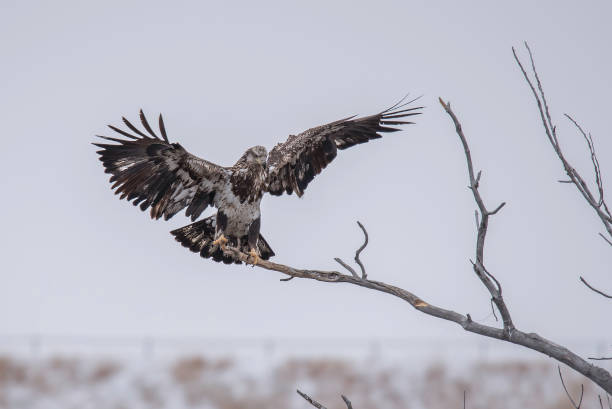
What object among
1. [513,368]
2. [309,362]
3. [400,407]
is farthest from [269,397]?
[513,368]

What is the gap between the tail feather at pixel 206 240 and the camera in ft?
25.5

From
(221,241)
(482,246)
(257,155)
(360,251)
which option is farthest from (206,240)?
(482,246)

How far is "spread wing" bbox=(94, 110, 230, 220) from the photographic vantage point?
7.06 meters

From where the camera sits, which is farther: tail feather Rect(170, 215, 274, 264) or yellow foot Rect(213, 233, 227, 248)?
tail feather Rect(170, 215, 274, 264)

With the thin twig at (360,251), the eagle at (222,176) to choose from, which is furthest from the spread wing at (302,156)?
the thin twig at (360,251)

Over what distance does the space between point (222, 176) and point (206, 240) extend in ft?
1.73

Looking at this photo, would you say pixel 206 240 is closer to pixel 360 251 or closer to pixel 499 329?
pixel 360 251

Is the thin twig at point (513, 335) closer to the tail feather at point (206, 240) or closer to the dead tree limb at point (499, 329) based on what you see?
the dead tree limb at point (499, 329)

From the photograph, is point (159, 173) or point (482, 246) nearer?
point (482, 246)

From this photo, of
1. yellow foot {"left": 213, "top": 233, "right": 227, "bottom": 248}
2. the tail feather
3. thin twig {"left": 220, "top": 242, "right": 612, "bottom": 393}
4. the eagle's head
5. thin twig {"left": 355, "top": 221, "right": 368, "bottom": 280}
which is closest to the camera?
thin twig {"left": 220, "top": 242, "right": 612, "bottom": 393}

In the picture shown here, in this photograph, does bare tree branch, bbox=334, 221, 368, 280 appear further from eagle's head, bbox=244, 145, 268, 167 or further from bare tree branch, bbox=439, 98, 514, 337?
eagle's head, bbox=244, 145, 268, 167

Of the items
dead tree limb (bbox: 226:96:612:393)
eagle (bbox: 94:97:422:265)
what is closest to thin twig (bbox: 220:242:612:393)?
dead tree limb (bbox: 226:96:612:393)

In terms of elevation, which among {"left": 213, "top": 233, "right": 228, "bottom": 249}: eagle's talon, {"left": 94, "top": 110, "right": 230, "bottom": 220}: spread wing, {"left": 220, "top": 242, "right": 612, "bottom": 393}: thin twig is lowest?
{"left": 220, "top": 242, "right": 612, "bottom": 393}: thin twig

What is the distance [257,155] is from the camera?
7.88m
